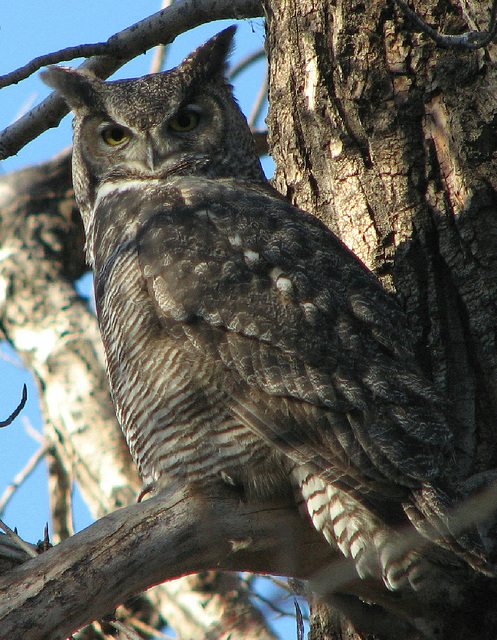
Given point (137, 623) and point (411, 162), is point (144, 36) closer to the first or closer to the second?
point (411, 162)

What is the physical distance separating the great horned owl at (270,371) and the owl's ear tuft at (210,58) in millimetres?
790

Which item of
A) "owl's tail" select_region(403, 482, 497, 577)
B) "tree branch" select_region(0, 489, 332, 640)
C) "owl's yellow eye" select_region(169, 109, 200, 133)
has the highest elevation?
"owl's yellow eye" select_region(169, 109, 200, 133)

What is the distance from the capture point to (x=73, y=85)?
3307 mm

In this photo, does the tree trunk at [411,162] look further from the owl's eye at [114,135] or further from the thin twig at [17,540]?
the thin twig at [17,540]

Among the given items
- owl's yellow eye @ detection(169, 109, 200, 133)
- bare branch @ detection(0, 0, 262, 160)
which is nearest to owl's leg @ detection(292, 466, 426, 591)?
owl's yellow eye @ detection(169, 109, 200, 133)

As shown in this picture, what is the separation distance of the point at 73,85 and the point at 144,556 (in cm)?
216

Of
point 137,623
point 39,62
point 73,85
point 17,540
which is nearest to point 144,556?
point 17,540

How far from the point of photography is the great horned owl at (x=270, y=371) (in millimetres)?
2014

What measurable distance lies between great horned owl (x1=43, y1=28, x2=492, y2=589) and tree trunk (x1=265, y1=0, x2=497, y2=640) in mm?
204

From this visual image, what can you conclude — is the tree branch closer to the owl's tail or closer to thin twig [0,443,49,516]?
the owl's tail

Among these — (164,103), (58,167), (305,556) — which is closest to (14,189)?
(58,167)

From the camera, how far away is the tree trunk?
2.49m

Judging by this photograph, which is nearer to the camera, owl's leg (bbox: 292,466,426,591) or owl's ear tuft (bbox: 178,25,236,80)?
owl's leg (bbox: 292,466,426,591)

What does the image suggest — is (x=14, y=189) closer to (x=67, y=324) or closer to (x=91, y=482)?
(x=67, y=324)
